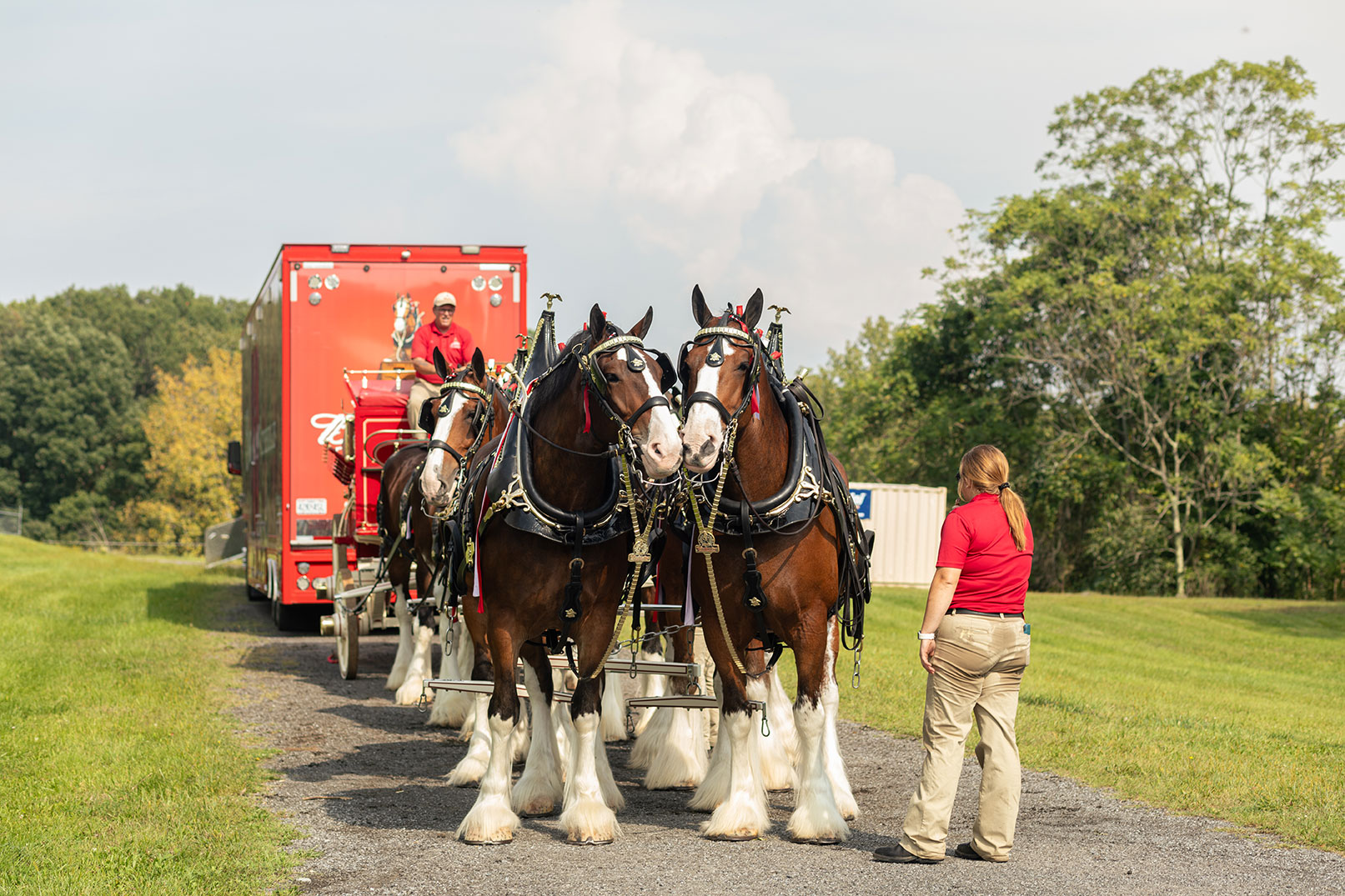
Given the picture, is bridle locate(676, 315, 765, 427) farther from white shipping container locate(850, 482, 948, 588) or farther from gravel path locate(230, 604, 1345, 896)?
white shipping container locate(850, 482, 948, 588)

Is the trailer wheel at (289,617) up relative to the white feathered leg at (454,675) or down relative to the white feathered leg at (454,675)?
down

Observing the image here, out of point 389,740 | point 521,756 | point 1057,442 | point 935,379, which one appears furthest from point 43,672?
point 935,379

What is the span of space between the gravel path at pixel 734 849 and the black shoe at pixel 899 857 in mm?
58

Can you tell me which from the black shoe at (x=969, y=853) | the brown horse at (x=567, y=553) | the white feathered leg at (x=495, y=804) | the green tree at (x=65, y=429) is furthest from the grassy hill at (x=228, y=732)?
the green tree at (x=65, y=429)

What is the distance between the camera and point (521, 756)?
8023 millimetres

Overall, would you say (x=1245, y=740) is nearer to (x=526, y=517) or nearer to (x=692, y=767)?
(x=692, y=767)

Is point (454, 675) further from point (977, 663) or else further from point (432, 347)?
point (977, 663)

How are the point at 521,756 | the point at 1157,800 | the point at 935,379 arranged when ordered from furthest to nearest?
the point at 935,379 → the point at 521,756 → the point at 1157,800

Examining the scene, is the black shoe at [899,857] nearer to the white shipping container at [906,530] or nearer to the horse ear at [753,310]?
the horse ear at [753,310]

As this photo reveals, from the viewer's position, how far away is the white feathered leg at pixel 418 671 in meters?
10.6

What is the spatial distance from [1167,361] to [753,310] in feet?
92.3

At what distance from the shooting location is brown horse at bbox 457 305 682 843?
5.98 m

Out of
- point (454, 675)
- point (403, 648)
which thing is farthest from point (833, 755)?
point (403, 648)

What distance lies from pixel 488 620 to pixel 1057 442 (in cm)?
2935
